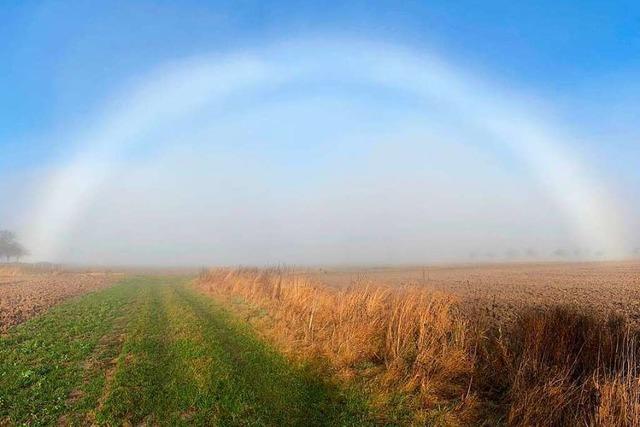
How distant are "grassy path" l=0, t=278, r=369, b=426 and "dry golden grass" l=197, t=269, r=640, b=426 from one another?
51.5 inches

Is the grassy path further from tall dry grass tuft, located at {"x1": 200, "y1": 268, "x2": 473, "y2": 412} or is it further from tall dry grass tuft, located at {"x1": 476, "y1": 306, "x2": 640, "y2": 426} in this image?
tall dry grass tuft, located at {"x1": 476, "y1": 306, "x2": 640, "y2": 426}

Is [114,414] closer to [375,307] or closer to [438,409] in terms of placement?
[438,409]

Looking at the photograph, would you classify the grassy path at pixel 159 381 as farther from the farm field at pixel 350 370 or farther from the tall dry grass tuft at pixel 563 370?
the tall dry grass tuft at pixel 563 370

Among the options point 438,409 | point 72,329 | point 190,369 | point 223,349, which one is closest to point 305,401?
point 438,409

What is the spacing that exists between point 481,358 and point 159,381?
8.17 meters

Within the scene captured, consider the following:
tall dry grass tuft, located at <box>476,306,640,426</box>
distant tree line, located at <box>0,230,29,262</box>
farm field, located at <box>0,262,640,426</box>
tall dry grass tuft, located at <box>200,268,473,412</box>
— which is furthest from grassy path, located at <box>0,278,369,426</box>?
distant tree line, located at <box>0,230,29,262</box>

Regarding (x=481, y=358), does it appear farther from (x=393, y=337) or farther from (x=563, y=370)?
(x=393, y=337)

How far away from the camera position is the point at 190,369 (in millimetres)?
11414

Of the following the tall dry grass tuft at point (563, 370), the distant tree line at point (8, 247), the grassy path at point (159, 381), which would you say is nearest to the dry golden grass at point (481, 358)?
the tall dry grass tuft at point (563, 370)

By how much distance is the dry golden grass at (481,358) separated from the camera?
717cm

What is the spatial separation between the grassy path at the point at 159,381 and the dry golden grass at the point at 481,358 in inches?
51.5

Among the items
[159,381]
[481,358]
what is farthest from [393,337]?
[159,381]

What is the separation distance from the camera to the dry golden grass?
23.5 feet

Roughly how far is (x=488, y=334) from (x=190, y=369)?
8372 mm
